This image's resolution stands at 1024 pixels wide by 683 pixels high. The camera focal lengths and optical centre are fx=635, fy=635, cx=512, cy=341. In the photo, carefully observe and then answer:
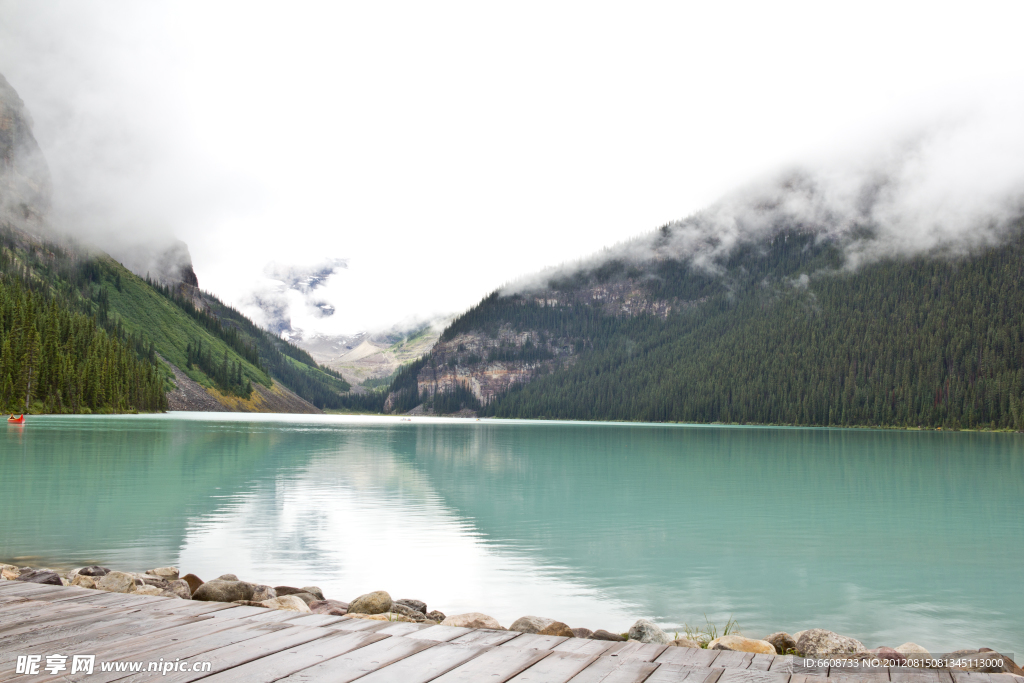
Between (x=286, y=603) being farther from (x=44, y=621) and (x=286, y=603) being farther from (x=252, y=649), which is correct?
(x=252, y=649)

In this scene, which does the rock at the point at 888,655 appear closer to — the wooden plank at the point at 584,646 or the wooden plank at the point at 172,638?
the wooden plank at the point at 584,646

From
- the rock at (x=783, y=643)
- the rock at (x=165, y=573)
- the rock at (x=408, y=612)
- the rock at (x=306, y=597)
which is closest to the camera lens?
the rock at (x=783, y=643)

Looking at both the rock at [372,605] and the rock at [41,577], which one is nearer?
the rock at [41,577]

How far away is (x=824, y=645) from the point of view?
365 inches

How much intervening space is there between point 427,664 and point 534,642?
1.34 metres

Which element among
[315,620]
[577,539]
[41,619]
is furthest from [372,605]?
[577,539]

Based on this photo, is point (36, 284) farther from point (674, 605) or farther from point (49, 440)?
point (674, 605)

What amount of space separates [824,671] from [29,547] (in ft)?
63.9

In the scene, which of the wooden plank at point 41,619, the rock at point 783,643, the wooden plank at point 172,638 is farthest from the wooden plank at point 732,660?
the wooden plank at point 41,619

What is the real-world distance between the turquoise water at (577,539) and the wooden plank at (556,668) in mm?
6830

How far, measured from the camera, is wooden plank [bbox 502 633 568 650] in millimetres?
6203

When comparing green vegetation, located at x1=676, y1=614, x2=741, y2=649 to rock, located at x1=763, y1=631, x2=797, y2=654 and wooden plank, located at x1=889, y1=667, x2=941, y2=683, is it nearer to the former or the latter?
rock, located at x1=763, y1=631, x2=797, y2=654

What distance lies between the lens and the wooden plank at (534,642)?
620 cm

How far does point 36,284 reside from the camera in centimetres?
18462
